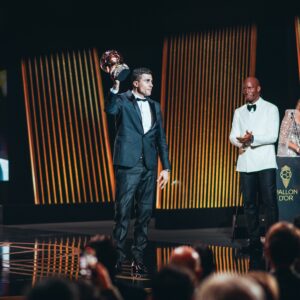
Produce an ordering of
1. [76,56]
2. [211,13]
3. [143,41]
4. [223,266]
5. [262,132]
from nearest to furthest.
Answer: [223,266] → [262,132] → [211,13] → [143,41] → [76,56]

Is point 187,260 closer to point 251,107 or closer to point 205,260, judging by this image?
point 205,260

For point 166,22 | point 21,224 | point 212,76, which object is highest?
point 166,22

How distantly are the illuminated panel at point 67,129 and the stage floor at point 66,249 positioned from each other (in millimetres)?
555

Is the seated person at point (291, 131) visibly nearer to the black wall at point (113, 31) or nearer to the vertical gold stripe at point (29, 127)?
the black wall at point (113, 31)

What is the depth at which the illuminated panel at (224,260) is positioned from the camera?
6.46 metres

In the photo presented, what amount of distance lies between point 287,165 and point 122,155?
209cm

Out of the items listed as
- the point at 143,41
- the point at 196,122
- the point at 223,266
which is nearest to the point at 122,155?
the point at 223,266

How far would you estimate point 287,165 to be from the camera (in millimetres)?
7684

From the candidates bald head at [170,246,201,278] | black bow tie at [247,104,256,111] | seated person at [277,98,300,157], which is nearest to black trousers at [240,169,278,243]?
seated person at [277,98,300,157]

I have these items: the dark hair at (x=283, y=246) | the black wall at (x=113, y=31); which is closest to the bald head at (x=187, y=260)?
the dark hair at (x=283, y=246)

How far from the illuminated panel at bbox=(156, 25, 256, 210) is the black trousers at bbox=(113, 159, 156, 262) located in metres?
3.72

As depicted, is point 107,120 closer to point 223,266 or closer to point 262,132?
point 262,132

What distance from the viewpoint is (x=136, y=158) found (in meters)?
6.25

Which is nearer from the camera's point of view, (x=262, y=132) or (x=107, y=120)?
(x=262, y=132)
